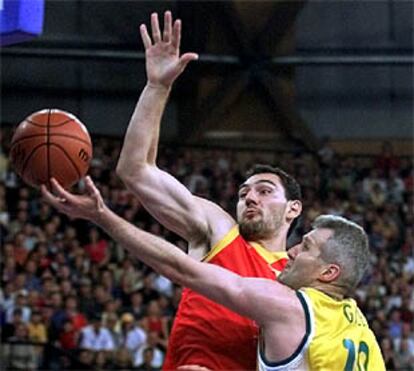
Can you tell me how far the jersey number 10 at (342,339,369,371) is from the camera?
3.89m

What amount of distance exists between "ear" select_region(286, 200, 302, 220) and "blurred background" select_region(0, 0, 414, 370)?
9.06 metres

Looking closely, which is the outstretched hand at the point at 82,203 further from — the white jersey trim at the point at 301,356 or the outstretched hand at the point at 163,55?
the outstretched hand at the point at 163,55

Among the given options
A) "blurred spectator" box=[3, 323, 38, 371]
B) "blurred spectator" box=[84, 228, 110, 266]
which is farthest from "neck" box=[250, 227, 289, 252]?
"blurred spectator" box=[84, 228, 110, 266]

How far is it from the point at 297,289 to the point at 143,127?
971 millimetres

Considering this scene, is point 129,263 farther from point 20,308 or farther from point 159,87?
point 159,87

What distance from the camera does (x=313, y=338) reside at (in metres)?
3.81

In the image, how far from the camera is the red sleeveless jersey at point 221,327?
434 cm

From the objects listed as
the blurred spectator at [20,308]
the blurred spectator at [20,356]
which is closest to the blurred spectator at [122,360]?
the blurred spectator at [20,356]

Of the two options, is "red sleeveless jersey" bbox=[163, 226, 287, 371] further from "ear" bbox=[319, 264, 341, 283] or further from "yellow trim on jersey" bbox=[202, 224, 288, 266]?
"ear" bbox=[319, 264, 341, 283]

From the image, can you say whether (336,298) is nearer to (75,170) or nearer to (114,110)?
(75,170)

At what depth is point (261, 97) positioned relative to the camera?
18.3m

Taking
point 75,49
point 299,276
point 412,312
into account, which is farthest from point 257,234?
point 75,49

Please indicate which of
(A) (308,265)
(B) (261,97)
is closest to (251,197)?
(A) (308,265)

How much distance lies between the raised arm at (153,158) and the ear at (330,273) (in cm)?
67
